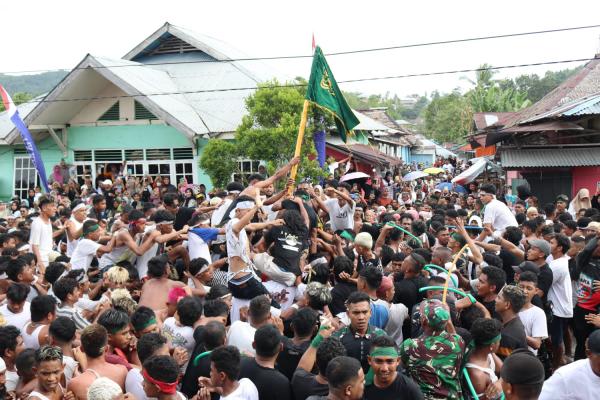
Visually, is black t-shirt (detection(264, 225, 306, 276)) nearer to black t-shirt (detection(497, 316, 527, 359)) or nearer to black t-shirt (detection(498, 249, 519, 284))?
black t-shirt (detection(497, 316, 527, 359))

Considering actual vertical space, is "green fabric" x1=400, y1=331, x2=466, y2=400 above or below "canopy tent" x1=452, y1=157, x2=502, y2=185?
below

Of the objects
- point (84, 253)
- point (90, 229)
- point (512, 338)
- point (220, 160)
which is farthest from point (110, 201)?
point (512, 338)

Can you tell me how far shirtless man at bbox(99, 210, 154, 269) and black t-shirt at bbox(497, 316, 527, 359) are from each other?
388cm

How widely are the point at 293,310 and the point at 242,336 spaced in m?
0.95

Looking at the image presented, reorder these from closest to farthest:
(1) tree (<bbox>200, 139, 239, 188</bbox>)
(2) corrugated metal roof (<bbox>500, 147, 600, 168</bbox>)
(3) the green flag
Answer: (3) the green flag, (2) corrugated metal roof (<bbox>500, 147, 600, 168</bbox>), (1) tree (<bbox>200, 139, 239, 188</bbox>)

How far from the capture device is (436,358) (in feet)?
14.2

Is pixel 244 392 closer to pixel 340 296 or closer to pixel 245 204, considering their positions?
pixel 340 296

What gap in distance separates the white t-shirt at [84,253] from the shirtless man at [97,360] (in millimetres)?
2967

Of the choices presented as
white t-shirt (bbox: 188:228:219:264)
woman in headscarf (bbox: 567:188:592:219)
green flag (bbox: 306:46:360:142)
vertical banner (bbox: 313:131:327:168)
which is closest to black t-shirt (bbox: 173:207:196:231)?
white t-shirt (bbox: 188:228:219:264)

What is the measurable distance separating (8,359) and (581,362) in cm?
407

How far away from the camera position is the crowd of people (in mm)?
4070

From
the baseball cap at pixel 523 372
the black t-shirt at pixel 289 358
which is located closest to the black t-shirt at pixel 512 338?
the baseball cap at pixel 523 372

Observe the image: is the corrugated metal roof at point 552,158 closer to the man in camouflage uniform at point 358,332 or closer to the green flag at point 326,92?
the green flag at point 326,92

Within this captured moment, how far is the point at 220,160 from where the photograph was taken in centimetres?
1764
